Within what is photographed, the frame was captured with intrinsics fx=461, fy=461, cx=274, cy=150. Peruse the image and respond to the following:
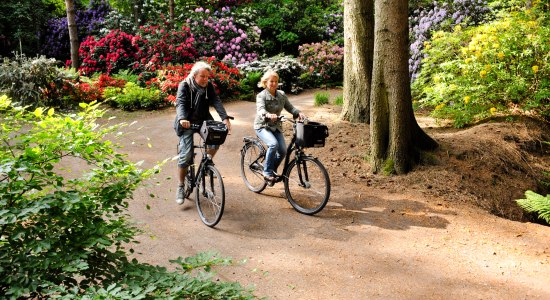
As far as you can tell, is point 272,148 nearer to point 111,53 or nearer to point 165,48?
point 165,48

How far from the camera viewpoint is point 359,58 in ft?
29.8

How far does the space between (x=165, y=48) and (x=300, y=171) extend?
10.2 metres

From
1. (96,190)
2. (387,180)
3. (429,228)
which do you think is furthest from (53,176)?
(387,180)

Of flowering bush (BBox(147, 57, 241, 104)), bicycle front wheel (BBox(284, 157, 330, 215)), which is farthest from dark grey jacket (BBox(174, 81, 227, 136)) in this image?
flowering bush (BBox(147, 57, 241, 104))

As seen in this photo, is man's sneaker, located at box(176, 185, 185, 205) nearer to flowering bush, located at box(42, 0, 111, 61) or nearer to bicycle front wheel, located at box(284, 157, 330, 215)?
bicycle front wheel, located at box(284, 157, 330, 215)

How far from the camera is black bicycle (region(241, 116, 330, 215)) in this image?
224 inches

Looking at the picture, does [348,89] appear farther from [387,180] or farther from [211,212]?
[211,212]

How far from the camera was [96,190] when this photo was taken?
2.86m

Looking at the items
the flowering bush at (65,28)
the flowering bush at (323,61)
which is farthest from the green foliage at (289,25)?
the flowering bush at (65,28)

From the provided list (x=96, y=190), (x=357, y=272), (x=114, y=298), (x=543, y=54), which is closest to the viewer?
(x=114, y=298)

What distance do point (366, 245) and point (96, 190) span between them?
3.16 metres

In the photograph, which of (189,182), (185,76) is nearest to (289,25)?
(185,76)

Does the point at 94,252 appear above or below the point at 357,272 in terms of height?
above

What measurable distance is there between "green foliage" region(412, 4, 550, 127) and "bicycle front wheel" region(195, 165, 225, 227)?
16.8 ft
